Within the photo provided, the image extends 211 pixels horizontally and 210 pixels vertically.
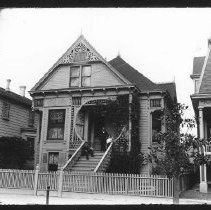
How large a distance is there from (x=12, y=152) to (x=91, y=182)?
11.3 metres

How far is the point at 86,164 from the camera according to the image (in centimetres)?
2092

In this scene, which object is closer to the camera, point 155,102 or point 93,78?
point 155,102

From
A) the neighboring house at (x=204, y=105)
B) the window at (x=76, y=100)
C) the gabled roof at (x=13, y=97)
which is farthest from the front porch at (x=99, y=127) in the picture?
the gabled roof at (x=13, y=97)

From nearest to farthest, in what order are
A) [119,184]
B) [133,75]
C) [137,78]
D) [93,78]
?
[119,184] < [93,78] < [137,78] < [133,75]

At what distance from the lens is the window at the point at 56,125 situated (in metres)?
24.4

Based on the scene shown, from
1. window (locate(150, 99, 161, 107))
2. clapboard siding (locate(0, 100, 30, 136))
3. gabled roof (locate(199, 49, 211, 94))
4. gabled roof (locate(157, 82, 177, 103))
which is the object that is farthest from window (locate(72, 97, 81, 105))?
gabled roof (locate(157, 82, 177, 103))

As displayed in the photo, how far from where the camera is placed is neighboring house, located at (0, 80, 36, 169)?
92.7 feet

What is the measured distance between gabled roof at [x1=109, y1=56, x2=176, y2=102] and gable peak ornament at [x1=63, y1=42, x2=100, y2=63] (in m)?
3.27

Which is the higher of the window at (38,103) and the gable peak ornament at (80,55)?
the gable peak ornament at (80,55)

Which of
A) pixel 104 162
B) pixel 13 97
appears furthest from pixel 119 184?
pixel 13 97

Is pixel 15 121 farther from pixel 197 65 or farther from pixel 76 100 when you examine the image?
pixel 197 65

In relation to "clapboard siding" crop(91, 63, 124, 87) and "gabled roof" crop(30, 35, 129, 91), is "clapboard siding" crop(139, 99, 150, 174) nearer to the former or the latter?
"clapboard siding" crop(91, 63, 124, 87)

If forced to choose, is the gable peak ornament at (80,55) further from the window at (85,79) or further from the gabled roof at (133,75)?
the gabled roof at (133,75)

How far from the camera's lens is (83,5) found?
11.0ft
